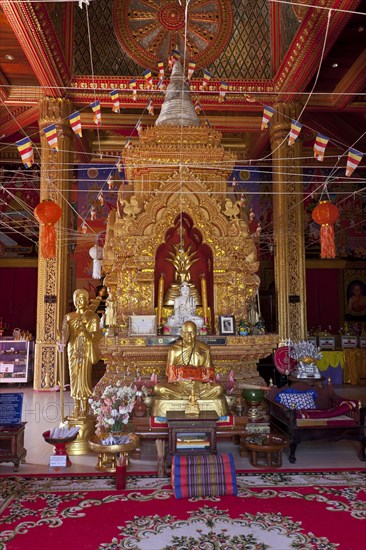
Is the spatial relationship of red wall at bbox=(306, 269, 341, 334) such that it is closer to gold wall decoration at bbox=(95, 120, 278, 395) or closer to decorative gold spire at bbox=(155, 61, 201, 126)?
gold wall decoration at bbox=(95, 120, 278, 395)

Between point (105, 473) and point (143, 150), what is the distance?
22.9ft

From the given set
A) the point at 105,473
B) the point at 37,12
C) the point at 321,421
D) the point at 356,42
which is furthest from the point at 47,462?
the point at 356,42

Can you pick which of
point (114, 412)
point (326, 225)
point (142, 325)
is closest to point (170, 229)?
point (142, 325)

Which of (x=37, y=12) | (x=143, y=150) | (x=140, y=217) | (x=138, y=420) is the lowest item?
(x=138, y=420)

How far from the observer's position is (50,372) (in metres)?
11.8

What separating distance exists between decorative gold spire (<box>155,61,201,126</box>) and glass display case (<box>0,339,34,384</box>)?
758 cm

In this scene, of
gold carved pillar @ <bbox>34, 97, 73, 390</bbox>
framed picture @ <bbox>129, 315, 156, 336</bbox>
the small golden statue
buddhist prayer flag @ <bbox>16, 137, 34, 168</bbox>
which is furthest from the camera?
gold carved pillar @ <bbox>34, 97, 73, 390</bbox>

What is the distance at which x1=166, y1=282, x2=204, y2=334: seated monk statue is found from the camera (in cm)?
941

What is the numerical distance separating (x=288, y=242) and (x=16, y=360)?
27.9 feet

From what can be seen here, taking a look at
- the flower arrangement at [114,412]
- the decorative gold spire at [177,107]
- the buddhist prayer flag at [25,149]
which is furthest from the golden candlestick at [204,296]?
the buddhist prayer flag at [25,149]

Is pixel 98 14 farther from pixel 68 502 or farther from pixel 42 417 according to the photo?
pixel 68 502

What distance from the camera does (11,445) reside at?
567cm

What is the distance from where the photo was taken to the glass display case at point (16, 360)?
12906mm

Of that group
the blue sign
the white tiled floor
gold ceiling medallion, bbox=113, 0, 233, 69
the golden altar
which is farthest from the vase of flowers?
gold ceiling medallion, bbox=113, 0, 233, 69
